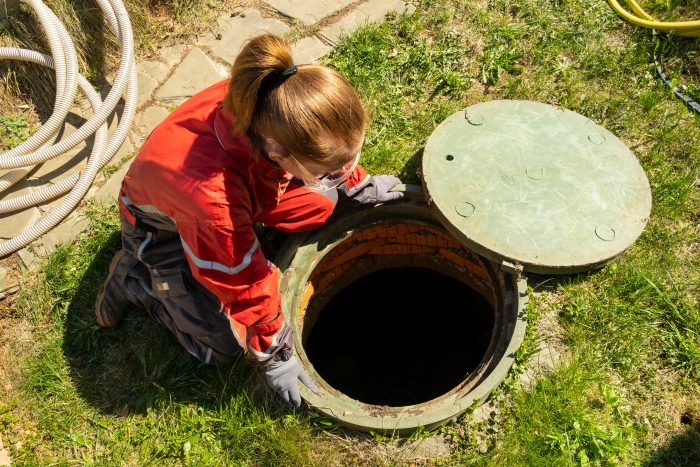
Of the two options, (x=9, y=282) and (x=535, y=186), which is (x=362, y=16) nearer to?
(x=535, y=186)

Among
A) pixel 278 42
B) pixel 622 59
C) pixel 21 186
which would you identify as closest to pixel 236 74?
pixel 278 42

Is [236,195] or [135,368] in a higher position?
[236,195]

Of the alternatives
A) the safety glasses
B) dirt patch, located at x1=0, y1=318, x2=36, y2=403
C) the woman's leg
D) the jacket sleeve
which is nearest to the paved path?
dirt patch, located at x1=0, y1=318, x2=36, y2=403

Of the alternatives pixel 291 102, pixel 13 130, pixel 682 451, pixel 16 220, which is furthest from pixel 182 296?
pixel 682 451

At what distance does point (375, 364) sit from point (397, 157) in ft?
4.74

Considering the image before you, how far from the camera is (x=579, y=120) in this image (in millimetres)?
3119

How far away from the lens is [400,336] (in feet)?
13.2

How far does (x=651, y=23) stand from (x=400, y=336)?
2647 millimetres

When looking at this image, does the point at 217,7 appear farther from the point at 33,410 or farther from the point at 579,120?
the point at 33,410

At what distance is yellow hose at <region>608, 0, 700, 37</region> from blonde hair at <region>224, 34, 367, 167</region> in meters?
2.79

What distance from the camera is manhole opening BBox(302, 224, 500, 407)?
3441mm

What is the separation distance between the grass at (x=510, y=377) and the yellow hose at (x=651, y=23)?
0.94 feet

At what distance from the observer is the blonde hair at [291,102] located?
1812 mm

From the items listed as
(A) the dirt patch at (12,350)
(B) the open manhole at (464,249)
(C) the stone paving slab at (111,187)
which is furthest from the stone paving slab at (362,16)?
(A) the dirt patch at (12,350)
